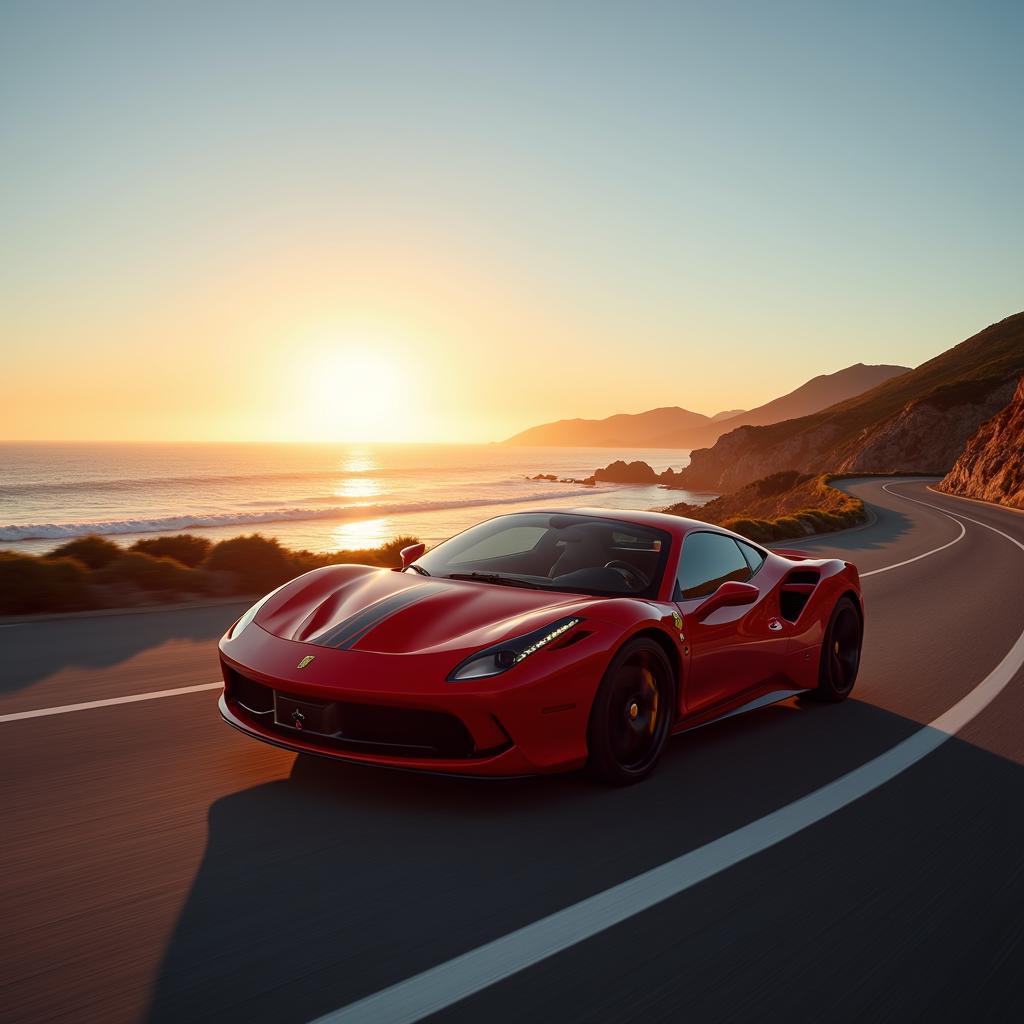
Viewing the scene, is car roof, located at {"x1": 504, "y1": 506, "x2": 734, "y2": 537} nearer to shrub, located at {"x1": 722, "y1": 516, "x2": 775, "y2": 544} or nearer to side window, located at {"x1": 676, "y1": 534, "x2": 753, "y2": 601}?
side window, located at {"x1": 676, "y1": 534, "x2": 753, "y2": 601}

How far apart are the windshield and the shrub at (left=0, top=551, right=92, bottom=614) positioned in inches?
210

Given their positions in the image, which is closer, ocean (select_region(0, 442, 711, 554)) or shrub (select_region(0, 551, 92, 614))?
shrub (select_region(0, 551, 92, 614))

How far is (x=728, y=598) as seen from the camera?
5301 millimetres

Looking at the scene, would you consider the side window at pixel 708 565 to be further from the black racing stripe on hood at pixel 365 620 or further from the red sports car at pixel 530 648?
the black racing stripe on hood at pixel 365 620

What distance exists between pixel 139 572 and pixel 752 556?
710 cm

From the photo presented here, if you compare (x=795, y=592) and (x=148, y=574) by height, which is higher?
(x=795, y=592)

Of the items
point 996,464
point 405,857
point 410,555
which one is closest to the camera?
point 405,857

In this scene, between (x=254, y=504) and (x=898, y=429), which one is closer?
(x=254, y=504)

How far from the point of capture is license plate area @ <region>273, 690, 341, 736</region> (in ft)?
13.0

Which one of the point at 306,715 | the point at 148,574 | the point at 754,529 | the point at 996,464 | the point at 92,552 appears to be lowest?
the point at 996,464

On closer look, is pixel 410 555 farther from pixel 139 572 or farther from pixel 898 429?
pixel 898 429

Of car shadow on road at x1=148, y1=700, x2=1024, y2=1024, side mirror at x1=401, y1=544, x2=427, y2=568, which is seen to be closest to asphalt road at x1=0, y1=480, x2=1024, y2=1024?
car shadow on road at x1=148, y1=700, x2=1024, y2=1024

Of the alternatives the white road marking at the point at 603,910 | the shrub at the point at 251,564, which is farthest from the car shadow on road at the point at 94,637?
the white road marking at the point at 603,910

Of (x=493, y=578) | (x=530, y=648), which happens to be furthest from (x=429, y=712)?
(x=493, y=578)
